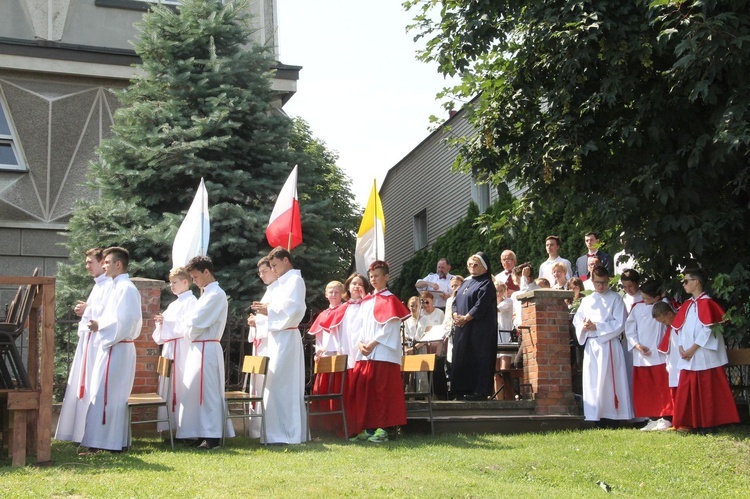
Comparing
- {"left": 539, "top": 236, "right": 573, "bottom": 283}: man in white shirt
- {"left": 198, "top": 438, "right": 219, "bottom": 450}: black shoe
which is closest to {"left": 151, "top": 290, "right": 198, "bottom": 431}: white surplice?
{"left": 198, "top": 438, "right": 219, "bottom": 450}: black shoe

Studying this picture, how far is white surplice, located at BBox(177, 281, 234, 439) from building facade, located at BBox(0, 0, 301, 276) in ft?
32.6

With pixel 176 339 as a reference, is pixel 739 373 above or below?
below

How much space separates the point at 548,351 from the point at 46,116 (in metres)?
12.3

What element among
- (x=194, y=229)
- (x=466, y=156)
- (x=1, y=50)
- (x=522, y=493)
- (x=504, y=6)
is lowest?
(x=522, y=493)

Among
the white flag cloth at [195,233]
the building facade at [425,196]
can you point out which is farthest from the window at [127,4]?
the white flag cloth at [195,233]

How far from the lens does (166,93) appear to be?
16922 mm

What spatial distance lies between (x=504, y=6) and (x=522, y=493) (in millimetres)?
6262

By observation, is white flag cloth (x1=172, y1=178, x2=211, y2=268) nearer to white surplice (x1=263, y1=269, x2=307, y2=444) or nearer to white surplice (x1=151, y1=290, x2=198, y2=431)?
white surplice (x1=151, y1=290, x2=198, y2=431)

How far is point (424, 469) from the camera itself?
28.0ft

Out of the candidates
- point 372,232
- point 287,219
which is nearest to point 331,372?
point 287,219

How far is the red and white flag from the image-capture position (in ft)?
42.0

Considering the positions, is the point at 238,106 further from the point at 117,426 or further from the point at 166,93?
the point at 117,426

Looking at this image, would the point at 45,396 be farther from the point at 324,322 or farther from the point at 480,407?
the point at 480,407

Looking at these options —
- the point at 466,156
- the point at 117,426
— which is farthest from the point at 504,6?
the point at 117,426
